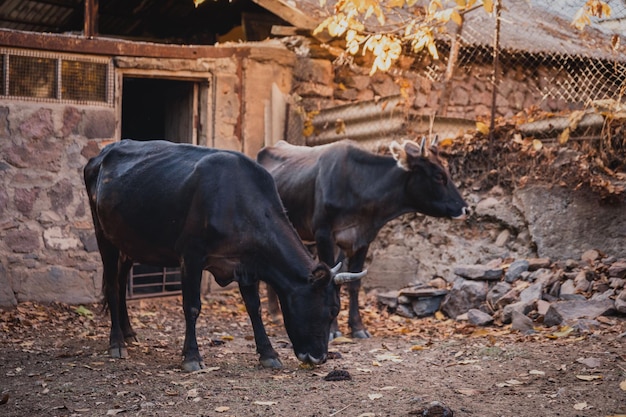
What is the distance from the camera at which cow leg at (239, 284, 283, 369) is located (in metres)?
5.80

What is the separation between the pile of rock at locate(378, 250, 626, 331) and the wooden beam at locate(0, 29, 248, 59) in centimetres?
356

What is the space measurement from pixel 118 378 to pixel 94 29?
15.6ft

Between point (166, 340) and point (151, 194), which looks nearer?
point (151, 194)

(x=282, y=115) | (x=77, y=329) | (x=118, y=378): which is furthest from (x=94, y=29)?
(x=118, y=378)

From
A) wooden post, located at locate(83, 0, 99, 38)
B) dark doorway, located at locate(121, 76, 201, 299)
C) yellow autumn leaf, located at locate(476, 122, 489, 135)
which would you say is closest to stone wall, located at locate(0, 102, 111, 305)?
dark doorway, located at locate(121, 76, 201, 299)

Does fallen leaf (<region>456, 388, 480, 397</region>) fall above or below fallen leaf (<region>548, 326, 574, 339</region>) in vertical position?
above

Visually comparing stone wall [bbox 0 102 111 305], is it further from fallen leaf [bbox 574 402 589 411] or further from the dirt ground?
fallen leaf [bbox 574 402 589 411]

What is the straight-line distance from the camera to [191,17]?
12250 mm

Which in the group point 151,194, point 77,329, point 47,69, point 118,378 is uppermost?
point 47,69

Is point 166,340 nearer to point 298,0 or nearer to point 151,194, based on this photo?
point 151,194

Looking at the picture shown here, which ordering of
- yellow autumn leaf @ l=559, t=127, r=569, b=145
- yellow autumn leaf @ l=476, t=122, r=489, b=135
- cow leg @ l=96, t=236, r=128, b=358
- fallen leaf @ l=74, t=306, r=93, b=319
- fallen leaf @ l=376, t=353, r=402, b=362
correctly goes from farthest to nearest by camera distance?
yellow autumn leaf @ l=476, t=122, r=489, b=135, fallen leaf @ l=74, t=306, r=93, b=319, yellow autumn leaf @ l=559, t=127, r=569, b=145, cow leg @ l=96, t=236, r=128, b=358, fallen leaf @ l=376, t=353, r=402, b=362

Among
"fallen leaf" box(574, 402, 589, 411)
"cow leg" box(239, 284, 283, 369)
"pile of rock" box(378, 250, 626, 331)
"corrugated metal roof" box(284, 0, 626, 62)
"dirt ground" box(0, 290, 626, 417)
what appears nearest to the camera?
"fallen leaf" box(574, 402, 589, 411)

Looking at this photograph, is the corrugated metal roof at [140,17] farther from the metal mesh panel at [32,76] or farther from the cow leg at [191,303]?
the cow leg at [191,303]

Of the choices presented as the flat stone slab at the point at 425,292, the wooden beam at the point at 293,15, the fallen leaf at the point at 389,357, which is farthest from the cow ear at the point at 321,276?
the wooden beam at the point at 293,15
